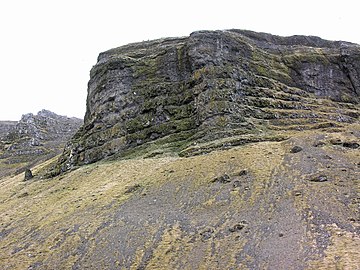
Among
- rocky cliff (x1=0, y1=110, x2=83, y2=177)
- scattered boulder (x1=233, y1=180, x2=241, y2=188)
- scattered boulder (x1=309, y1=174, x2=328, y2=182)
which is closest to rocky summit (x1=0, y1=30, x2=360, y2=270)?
scattered boulder (x1=309, y1=174, x2=328, y2=182)

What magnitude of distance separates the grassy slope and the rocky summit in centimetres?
13

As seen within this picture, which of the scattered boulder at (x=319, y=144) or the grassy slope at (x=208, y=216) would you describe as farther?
the scattered boulder at (x=319, y=144)

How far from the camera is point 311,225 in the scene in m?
23.2

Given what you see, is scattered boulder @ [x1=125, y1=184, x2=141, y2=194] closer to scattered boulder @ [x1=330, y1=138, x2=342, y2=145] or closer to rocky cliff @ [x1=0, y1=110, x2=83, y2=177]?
scattered boulder @ [x1=330, y1=138, x2=342, y2=145]

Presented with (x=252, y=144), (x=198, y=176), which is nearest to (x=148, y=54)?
(x=252, y=144)

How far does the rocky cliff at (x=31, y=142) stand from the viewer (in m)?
118

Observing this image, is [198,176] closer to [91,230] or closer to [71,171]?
[91,230]

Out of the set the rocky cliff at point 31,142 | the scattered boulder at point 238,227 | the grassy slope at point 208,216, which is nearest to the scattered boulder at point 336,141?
the grassy slope at point 208,216

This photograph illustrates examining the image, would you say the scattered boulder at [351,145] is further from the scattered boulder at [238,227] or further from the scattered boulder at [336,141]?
the scattered boulder at [238,227]

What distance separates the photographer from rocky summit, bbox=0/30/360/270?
23.8 meters

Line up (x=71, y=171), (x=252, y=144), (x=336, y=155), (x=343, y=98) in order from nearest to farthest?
(x=336, y=155)
(x=252, y=144)
(x=71, y=171)
(x=343, y=98)

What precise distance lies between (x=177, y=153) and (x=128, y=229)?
22036mm

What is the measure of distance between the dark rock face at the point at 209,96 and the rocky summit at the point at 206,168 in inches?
10.1

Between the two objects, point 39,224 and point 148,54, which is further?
point 148,54
